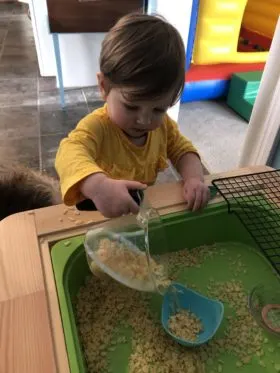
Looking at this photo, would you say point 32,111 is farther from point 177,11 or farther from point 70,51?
point 177,11

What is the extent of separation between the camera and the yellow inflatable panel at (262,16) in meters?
2.45

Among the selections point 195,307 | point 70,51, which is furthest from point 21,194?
point 70,51

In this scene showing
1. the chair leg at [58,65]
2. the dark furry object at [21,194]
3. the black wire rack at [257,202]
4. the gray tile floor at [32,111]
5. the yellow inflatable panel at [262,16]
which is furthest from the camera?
the yellow inflatable panel at [262,16]

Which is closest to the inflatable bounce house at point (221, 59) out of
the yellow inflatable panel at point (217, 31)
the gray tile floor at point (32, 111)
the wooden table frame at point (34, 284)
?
the yellow inflatable panel at point (217, 31)

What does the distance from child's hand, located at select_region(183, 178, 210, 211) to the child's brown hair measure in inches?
7.6

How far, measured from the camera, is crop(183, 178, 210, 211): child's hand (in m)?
0.68

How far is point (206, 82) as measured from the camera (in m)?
2.20

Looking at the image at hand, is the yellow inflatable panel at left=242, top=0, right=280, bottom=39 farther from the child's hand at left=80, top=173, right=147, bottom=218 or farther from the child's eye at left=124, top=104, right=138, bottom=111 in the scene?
the child's hand at left=80, top=173, right=147, bottom=218

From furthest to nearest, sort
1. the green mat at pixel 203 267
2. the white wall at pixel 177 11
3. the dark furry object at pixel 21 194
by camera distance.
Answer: the white wall at pixel 177 11, the dark furry object at pixel 21 194, the green mat at pixel 203 267

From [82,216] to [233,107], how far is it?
1890 millimetres

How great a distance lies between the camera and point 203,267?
0.69 metres

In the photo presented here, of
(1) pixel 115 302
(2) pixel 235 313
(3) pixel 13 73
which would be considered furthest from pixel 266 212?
(3) pixel 13 73

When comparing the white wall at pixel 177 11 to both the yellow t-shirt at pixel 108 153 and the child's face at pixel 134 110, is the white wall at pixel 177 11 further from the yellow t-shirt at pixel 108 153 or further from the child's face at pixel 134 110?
the child's face at pixel 134 110

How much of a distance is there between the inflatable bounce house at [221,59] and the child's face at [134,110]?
1.49 metres
